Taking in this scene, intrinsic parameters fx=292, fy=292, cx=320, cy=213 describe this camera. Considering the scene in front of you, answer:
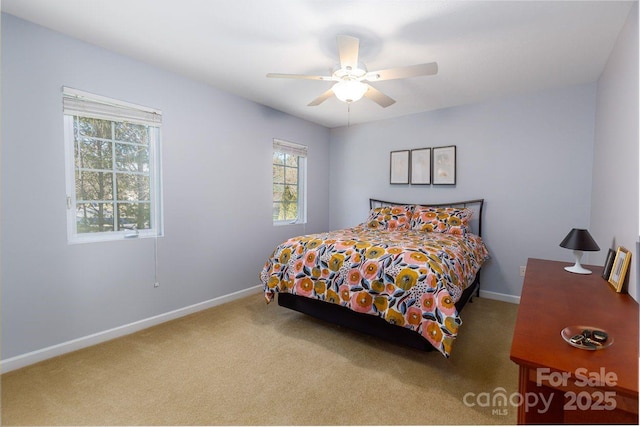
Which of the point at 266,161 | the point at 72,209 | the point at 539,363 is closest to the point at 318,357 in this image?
the point at 539,363

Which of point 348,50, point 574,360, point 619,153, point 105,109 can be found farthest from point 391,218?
point 105,109

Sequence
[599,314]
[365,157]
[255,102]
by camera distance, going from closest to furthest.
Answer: [599,314]
[255,102]
[365,157]

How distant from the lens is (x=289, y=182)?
14.0 ft

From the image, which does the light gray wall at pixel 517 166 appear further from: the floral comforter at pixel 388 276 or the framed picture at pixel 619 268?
the framed picture at pixel 619 268

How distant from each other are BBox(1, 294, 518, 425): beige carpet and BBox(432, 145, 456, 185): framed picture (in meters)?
1.86

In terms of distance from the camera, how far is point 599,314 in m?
1.23

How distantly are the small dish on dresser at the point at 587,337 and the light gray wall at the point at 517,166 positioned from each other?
2.56 m

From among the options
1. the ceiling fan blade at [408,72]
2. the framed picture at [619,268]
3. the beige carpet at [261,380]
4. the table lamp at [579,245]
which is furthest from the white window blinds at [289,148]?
the framed picture at [619,268]

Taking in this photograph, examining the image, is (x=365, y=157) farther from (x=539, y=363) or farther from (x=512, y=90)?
(x=539, y=363)

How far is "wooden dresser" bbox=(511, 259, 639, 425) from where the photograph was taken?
81 cm

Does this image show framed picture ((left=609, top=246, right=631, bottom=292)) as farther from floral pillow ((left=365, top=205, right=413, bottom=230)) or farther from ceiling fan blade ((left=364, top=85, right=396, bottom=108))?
floral pillow ((left=365, top=205, right=413, bottom=230))

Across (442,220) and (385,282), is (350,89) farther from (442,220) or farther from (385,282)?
(442,220)

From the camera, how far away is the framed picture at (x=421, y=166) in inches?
154

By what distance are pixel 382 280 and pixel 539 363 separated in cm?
132
